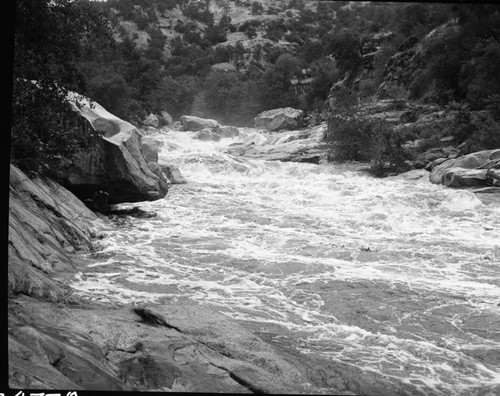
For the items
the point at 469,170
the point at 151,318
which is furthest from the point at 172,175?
the point at 151,318

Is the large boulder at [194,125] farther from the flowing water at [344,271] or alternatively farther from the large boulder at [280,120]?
the flowing water at [344,271]

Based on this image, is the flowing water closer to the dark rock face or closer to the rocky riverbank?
the dark rock face

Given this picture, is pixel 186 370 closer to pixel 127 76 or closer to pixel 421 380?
pixel 421 380

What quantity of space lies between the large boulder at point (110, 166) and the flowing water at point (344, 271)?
2.80 ft

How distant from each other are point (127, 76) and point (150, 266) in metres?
29.7

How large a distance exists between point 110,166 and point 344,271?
20.1 feet

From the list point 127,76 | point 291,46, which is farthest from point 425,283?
point 291,46

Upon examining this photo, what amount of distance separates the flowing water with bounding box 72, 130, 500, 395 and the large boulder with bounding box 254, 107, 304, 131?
21006 millimetres

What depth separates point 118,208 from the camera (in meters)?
13.9

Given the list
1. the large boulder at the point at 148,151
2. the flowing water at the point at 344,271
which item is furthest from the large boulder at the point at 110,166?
the large boulder at the point at 148,151

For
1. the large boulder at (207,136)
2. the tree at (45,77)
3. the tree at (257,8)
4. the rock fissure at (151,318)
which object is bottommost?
the large boulder at (207,136)

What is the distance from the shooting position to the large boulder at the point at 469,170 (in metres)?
16.7

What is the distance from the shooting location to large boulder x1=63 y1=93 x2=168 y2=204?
12.1 m

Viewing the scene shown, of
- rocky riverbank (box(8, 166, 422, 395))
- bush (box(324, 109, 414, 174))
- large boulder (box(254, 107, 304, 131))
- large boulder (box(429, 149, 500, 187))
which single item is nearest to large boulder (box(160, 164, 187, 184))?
bush (box(324, 109, 414, 174))
